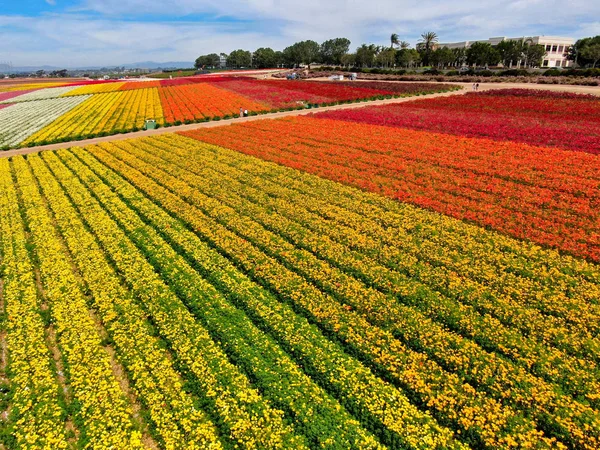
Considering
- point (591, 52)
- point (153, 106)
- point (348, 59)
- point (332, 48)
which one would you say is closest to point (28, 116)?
point (153, 106)

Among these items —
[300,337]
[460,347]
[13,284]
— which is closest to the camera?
[460,347]

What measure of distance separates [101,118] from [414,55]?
112m

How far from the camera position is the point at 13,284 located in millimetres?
13516

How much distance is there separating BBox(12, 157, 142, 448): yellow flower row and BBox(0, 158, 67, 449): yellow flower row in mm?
418

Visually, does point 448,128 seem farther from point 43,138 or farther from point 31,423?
point 43,138

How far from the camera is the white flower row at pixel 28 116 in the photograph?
41156mm

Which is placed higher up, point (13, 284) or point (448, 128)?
point (448, 128)

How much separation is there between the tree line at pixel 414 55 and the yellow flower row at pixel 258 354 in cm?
12111

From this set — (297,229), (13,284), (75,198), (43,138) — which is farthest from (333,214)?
(43,138)

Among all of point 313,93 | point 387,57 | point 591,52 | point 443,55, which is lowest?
point 313,93

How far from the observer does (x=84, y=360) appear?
10.1 metres

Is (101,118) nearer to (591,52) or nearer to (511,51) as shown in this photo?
(511,51)

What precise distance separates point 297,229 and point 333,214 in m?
2.29

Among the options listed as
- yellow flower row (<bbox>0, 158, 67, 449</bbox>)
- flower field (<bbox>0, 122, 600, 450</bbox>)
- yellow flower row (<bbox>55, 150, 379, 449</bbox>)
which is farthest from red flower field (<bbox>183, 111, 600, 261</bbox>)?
yellow flower row (<bbox>0, 158, 67, 449</bbox>)
